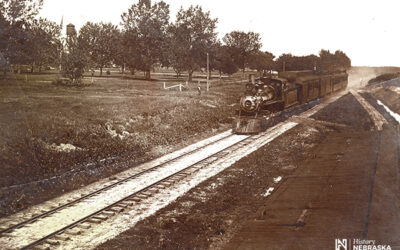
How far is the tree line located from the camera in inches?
1174

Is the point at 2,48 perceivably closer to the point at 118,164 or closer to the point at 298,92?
the point at 118,164

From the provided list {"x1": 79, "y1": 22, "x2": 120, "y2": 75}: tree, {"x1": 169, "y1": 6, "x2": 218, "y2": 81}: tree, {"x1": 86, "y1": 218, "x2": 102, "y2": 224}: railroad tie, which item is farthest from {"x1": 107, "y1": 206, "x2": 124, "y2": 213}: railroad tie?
{"x1": 79, "y1": 22, "x2": 120, "y2": 75}: tree

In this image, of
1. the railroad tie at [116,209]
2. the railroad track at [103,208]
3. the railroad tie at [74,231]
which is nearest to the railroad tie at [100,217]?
the railroad track at [103,208]

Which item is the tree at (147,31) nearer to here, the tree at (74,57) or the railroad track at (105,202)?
the tree at (74,57)

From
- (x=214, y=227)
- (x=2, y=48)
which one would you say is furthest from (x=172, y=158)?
(x=2, y=48)

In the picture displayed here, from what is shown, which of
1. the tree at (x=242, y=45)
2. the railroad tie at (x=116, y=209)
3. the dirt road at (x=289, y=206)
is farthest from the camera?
the tree at (x=242, y=45)

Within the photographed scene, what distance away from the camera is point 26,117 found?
857 inches

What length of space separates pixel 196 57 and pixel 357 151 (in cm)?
4558

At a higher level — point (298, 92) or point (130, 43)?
point (130, 43)

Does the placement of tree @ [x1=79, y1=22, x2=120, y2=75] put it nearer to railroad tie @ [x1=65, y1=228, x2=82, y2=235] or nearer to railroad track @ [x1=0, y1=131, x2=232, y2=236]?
railroad track @ [x1=0, y1=131, x2=232, y2=236]

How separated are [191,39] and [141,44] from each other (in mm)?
8737

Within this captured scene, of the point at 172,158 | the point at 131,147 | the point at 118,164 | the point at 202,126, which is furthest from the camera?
the point at 202,126

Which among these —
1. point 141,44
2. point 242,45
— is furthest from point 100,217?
point 242,45

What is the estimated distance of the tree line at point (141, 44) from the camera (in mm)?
29812
